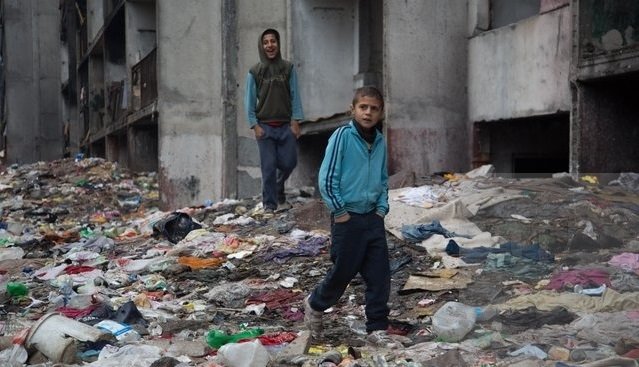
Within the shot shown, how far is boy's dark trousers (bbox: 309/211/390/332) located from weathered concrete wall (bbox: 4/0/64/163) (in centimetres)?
3085

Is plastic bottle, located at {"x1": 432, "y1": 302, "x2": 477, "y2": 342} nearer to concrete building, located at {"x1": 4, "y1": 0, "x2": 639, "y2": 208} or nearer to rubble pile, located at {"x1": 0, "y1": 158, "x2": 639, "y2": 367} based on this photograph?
rubble pile, located at {"x1": 0, "y1": 158, "x2": 639, "y2": 367}

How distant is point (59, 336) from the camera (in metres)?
3.78

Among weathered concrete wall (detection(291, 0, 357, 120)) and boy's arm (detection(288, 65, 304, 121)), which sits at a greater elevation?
weathered concrete wall (detection(291, 0, 357, 120))

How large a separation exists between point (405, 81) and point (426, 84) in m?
0.30

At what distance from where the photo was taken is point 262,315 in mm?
4898

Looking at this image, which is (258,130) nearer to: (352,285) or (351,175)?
(352,285)

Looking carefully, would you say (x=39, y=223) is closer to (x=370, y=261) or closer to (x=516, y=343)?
(x=370, y=261)

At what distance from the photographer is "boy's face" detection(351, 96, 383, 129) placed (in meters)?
4.06

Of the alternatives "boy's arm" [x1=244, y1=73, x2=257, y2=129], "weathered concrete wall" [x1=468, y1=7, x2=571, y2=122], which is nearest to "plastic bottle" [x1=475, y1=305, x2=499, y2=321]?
"boy's arm" [x1=244, y1=73, x2=257, y2=129]

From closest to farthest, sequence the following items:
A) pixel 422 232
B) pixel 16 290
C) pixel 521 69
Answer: pixel 16 290 → pixel 422 232 → pixel 521 69

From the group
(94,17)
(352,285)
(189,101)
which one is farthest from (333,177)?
(94,17)

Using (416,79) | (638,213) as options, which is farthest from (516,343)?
(416,79)

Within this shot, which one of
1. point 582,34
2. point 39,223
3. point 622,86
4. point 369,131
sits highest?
point 582,34

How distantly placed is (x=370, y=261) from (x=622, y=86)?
4914 mm
